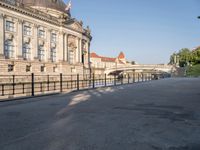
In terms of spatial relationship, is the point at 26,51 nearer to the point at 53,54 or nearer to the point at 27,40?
the point at 27,40

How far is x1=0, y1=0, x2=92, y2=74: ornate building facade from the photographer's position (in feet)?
129

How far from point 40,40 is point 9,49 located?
933cm

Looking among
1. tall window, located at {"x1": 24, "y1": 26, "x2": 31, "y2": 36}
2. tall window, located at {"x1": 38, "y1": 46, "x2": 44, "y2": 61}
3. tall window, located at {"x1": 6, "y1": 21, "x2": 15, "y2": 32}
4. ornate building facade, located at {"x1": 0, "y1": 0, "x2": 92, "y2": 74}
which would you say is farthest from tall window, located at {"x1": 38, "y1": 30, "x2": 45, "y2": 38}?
tall window, located at {"x1": 6, "y1": 21, "x2": 15, "y2": 32}

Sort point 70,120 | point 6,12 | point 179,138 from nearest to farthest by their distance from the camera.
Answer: point 179,138 → point 70,120 → point 6,12

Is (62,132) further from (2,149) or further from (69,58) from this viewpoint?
(69,58)

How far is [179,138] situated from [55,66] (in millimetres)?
48826

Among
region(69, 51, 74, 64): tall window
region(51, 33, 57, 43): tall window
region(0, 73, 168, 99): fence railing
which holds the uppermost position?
region(51, 33, 57, 43): tall window

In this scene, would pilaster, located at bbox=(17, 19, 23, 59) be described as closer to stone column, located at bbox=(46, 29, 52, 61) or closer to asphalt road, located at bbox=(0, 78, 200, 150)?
stone column, located at bbox=(46, 29, 52, 61)

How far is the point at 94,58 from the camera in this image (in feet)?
359

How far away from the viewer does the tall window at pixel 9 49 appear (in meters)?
39.7

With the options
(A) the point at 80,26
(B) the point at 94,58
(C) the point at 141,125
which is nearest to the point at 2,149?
(C) the point at 141,125

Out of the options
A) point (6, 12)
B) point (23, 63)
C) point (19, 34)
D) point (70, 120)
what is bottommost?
point (70, 120)

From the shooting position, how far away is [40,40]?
4816 centimetres

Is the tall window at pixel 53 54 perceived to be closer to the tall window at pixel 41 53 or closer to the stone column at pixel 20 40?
the tall window at pixel 41 53
